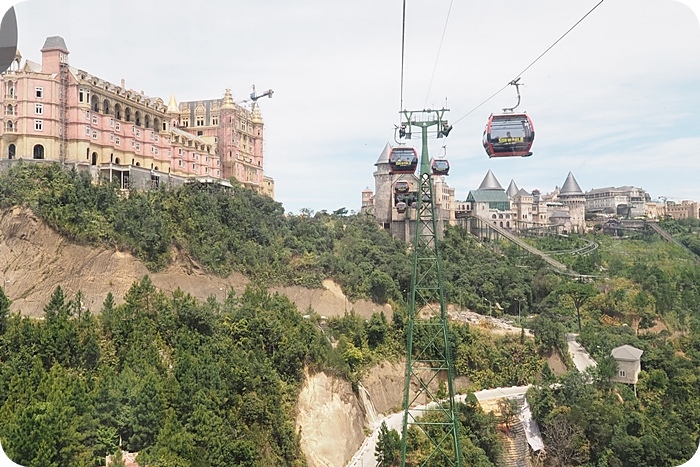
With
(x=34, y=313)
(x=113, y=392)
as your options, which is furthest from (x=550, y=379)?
(x=34, y=313)

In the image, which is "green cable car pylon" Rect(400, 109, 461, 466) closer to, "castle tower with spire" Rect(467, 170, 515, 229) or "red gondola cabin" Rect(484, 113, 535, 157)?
"red gondola cabin" Rect(484, 113, 535, 157)

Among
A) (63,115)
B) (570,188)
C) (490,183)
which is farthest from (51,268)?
(570,188)

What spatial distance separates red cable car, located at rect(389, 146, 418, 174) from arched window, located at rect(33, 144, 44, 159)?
895 centimetres

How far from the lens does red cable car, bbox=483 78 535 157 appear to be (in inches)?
372

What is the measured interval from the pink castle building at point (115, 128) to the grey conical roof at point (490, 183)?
1438cm

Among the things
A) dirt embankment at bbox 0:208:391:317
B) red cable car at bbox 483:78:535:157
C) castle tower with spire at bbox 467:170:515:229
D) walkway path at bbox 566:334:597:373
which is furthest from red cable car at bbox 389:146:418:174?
castle tower with spire at bbox 467:170:515:229

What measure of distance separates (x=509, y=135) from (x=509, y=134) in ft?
0.05

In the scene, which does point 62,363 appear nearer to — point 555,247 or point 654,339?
point 654,339

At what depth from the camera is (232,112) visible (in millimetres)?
21875

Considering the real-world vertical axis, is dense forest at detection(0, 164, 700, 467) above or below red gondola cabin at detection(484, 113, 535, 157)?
below

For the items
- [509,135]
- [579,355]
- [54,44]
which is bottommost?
[579,355]

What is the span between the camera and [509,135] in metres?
9.46

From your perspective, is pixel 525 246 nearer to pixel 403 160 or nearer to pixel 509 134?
pixel 403 160

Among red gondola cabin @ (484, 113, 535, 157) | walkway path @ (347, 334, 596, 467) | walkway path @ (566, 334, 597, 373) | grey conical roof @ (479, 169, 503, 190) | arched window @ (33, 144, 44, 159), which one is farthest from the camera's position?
grey conical roof @ (479, 169, 503, 190)
